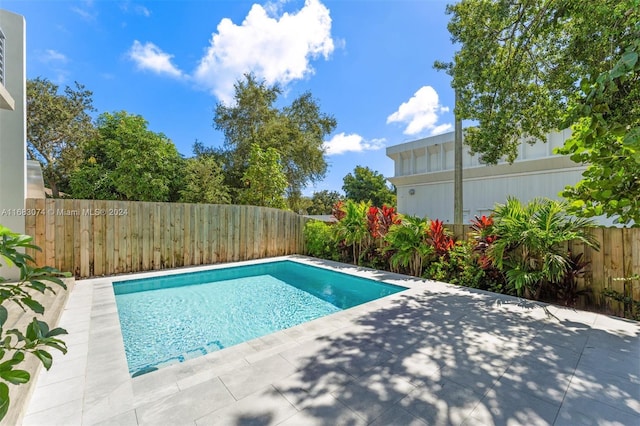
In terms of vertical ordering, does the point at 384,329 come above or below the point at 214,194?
below

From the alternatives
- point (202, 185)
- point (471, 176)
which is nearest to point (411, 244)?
point (471, 176)

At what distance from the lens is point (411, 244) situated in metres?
7.14

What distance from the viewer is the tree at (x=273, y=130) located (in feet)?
50.0

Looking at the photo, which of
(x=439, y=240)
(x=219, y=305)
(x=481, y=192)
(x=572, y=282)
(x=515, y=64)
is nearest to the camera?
(x=572, y=282)

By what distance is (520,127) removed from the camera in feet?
19.1

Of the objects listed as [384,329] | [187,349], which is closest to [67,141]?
[187,349]

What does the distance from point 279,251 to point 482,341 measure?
7.57m

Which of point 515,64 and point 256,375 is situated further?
point 515,64

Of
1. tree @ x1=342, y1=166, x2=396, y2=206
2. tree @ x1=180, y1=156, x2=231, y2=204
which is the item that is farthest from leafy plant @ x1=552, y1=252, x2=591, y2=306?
tree @ x1=342, y1=166, x2=396, y2=206

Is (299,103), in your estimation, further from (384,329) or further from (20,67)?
(384,329)

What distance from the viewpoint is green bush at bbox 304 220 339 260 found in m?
9.70

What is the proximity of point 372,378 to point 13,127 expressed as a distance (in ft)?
24.1

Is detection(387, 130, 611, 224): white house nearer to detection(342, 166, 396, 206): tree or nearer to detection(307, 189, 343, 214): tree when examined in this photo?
detection(342, 166, 396, 206): tree

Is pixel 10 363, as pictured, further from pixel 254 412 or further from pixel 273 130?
pixel 273 130
